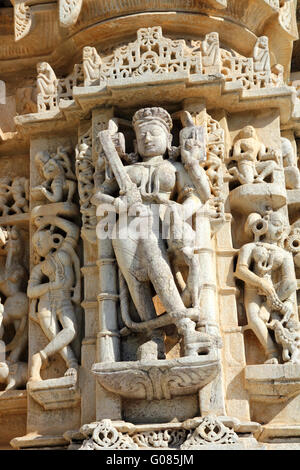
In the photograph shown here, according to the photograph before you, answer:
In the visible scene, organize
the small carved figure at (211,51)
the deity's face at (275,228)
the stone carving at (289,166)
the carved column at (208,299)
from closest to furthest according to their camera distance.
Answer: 1. the carved column at (208,299)
2. the deity's face at (275,228)
3. the small carved figure at (211,51)
4. the stone carving at (289,166)

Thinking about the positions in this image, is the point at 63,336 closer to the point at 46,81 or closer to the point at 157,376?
the point at 157,376

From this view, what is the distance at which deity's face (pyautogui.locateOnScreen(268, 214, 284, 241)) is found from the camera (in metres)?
8.16

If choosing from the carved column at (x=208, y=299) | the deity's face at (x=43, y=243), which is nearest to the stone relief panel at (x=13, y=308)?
the deity's face at (x=43, y=243)

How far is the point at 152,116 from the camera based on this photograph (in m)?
8.25

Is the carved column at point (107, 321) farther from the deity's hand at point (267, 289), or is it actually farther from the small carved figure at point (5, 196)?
the small carved figure at point (5, 196)

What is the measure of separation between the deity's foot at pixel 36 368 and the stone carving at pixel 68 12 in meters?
3.15

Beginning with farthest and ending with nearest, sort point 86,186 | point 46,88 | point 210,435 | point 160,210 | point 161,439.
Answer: point 46,88, point 86,186, point 160,210, point 161,439, point 210,435

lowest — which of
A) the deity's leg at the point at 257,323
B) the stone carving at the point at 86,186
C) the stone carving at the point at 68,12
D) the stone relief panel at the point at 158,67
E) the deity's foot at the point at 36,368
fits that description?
the deity's foot at the point at 36,368

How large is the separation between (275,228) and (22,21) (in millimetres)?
3295

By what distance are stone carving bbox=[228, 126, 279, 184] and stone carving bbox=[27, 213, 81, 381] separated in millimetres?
1567

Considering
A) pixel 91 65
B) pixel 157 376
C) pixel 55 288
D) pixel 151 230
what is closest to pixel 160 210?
pixel 151 230

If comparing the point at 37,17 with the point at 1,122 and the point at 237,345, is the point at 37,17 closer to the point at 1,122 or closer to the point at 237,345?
the point at 1,122

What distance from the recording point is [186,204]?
26.1ft

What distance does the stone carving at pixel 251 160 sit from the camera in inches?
331
